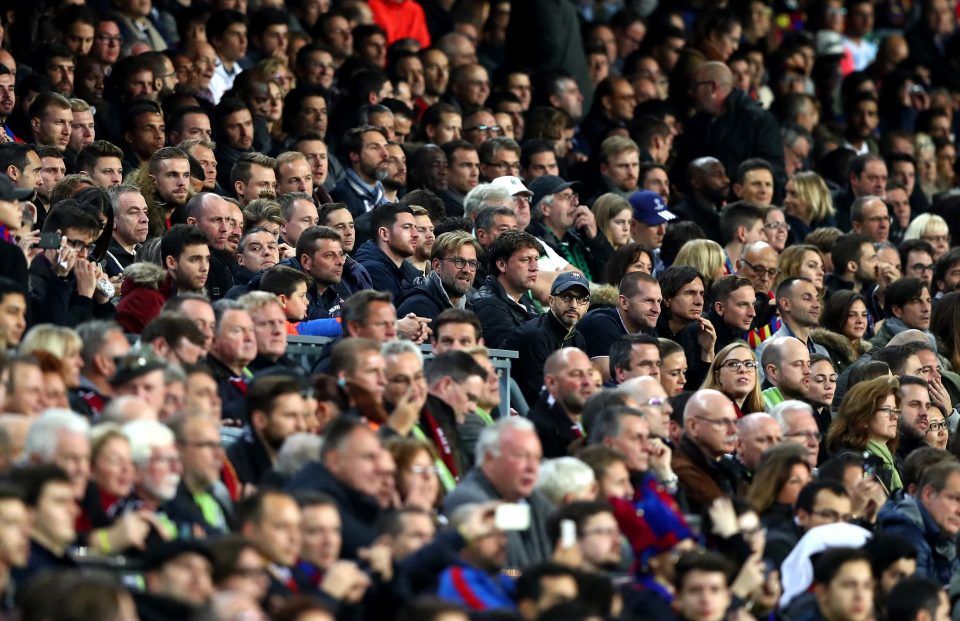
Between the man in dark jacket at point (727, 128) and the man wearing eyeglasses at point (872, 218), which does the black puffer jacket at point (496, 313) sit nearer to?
the man wearing eyeglasses at point (872, 218)

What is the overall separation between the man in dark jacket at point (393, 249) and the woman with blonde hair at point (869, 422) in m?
2.48

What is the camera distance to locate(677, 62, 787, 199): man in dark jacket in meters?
16.5

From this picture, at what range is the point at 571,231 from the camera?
1401cm

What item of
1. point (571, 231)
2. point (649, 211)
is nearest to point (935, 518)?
point (571, 231)

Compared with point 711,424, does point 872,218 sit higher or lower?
lower

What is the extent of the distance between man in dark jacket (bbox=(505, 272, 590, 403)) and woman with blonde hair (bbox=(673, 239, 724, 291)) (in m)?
1.57

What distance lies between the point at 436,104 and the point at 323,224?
10.1ft

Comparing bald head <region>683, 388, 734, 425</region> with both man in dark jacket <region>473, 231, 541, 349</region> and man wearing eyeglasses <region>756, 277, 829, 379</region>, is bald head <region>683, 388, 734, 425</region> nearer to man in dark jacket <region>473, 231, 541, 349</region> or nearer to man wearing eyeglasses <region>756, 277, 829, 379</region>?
man in dark jacket <region>473, 231, 541, 349</region>

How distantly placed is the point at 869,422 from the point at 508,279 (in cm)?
213

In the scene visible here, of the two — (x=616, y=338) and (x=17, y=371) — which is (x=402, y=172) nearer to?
(x=616, y=338)

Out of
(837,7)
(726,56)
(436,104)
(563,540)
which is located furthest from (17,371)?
(837,7)

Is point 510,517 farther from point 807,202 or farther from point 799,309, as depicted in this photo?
point 807,202

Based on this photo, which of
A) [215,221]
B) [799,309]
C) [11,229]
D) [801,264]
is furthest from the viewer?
[801,264]

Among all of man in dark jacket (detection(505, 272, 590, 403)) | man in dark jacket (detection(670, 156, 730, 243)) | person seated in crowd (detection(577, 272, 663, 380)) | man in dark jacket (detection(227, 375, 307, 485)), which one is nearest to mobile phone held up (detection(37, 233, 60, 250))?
man in dark jacket (detection(227, 375, 307, 485))
